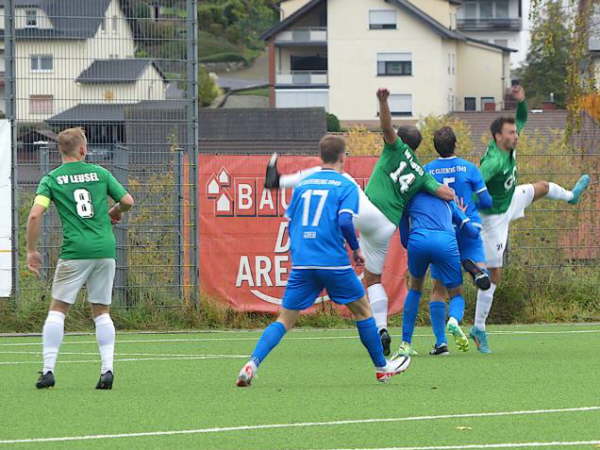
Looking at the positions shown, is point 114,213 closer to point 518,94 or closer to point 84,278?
point 84,278

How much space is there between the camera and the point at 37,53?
16875 millimetres

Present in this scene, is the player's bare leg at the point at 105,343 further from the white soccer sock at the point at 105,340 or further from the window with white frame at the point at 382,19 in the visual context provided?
the window with white frame at the point at 382,19

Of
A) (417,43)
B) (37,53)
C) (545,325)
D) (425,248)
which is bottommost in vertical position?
(545,325)

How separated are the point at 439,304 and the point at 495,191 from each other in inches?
48.1

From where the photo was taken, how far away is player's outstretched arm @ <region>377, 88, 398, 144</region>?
37.6 ft

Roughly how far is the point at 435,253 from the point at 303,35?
7727 cm

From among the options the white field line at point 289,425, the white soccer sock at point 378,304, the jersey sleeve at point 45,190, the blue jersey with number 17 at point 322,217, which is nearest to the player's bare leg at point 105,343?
the jersey sleeve at point 45,190

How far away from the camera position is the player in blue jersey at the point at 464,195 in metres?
12.9

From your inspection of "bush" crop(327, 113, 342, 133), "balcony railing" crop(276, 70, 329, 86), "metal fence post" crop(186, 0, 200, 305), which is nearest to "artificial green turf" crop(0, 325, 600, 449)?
"metal fence post" crop(186, 0, 200, 305)

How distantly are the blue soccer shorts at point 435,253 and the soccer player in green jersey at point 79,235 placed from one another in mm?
3100

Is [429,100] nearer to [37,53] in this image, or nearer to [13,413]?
[37,53]

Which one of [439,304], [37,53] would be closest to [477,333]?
[439,304]

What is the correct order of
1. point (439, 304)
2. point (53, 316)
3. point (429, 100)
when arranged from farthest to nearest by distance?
point (429, 100)
point (439, 304)
point (53, 316)

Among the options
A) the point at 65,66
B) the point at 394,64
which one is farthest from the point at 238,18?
the point at 65,66
